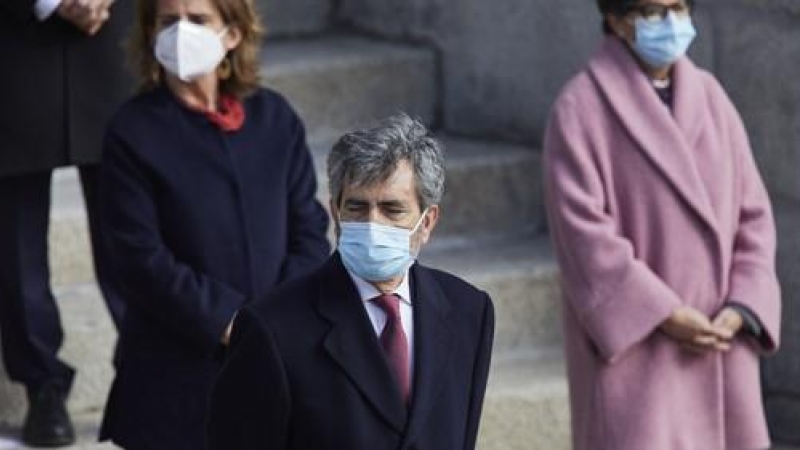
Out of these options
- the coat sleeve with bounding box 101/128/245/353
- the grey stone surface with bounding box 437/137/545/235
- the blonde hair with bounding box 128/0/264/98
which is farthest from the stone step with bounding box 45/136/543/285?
the coat sleeve with bounding box 101/128/245/353

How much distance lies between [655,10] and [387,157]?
1673mm

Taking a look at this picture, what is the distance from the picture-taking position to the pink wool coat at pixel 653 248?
558cm

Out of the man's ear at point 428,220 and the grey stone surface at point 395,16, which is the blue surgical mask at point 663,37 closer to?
the man's ear at point 428,220

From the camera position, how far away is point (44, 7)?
6.05 meters

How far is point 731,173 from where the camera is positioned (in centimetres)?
566

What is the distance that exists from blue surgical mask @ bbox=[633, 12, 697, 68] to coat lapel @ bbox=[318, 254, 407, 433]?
1659mm

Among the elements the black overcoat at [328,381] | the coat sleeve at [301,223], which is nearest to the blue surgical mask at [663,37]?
the coat sleeve at [301,223]

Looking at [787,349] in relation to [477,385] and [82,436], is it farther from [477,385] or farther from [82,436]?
[477,385]

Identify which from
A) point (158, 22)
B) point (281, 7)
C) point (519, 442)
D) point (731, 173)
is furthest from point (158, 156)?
point (281, 7)

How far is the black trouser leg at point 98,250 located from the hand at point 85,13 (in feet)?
1.24

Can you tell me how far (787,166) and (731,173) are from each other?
106 centimetres

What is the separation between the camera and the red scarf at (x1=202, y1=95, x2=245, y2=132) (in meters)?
5.46

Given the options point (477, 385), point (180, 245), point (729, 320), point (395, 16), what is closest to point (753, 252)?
point (729, 320)

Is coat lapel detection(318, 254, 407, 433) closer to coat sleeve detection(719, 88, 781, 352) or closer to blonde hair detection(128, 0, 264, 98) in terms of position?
blonde hair detection(128, 0, 264, 98)
